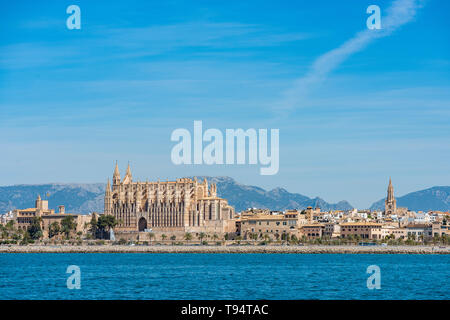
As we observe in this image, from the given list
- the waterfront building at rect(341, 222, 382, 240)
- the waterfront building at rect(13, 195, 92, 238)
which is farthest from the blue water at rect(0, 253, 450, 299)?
the waterfront building at rect(13, 195, 92, 238)

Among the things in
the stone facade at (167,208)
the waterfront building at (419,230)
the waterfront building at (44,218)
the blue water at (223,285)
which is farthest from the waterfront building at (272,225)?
the blue water at (223,285)

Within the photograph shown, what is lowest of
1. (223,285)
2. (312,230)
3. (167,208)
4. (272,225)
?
(223,285)

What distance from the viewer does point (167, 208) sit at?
153 metres

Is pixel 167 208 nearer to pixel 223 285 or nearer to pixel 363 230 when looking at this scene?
pixel 363 230

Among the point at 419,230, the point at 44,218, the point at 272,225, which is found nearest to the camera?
the point at 272,225

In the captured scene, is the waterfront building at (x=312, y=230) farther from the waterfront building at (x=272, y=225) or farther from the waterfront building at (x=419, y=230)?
the waterfront building at (x=419, y=230)

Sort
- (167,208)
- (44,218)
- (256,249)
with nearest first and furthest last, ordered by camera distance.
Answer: (256,249) < (167,208) < (44,218)

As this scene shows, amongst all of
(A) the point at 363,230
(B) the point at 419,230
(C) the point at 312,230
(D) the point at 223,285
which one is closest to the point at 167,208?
(C) the point at 312,230

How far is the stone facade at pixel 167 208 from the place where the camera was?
149 meters

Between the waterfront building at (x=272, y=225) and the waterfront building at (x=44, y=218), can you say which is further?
the waterfront building at (x=44, y=218)

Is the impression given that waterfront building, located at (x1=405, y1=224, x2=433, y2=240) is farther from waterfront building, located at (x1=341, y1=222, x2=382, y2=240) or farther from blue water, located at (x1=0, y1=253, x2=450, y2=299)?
blue water, located at (x1=0, y1=253, x2=450, y2=299)

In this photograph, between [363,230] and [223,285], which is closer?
[223,285]

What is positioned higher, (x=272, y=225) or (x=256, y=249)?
(x=272, y=225)
